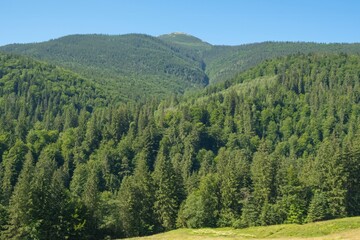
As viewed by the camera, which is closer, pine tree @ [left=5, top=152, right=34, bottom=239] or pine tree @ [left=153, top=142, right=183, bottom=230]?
pine tree @ [left=5, top=152, right=34, bottom=239]

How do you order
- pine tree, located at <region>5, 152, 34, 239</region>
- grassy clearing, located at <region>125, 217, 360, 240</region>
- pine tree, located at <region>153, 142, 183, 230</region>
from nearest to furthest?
grassy clearing, located at <region>125, 217, 360, 240</region>, pine tree, located at <region>5, 152, 34, 239</region>, pine tree, located at <region>153, 142, 183, 230</region>

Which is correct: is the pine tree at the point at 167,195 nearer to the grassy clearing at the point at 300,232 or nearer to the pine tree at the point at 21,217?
the grassy clearing at the point at 300,232

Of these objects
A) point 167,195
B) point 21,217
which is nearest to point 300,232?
point 167,195

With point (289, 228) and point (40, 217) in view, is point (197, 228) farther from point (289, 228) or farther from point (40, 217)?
point (40, 217)

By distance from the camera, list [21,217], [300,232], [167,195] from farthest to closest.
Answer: [167,195] < [21,217] < [300,232]

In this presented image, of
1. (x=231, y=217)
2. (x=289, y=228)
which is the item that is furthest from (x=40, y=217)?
(x=289, y=228)

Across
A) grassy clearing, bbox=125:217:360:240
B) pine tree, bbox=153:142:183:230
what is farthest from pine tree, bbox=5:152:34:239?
pine tree, bbox=153:142:183:230

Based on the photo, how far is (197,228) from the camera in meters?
95.0

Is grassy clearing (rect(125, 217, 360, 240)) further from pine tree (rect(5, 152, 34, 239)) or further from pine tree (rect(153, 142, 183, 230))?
pine tree (rect(5, 152, 34, 239))

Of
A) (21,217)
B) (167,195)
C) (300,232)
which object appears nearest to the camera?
(300,232)

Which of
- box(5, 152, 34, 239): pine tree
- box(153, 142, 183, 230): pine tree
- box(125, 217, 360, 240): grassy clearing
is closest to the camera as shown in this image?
box(125, 217, 360, 240): grassy clearing

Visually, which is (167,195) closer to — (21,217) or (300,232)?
(21,217)

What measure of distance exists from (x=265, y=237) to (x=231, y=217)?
25.1 metres

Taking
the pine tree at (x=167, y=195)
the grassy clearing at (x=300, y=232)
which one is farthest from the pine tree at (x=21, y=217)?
the pine tree at (x=167, y=195)
